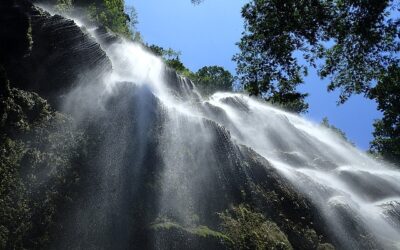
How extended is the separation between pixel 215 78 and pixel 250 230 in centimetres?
6385

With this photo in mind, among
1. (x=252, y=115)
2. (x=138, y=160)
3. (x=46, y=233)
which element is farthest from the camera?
(x=252, y=115)

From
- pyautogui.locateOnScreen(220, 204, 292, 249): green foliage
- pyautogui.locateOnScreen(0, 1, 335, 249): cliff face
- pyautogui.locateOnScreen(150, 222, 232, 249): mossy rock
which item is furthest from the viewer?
pyautogui.locateOnScreen(220, 204, 292, 249): green foliage

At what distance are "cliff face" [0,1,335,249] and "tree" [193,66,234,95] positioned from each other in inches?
2089

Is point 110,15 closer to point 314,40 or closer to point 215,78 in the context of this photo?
point 215,78

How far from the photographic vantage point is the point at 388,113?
126ft

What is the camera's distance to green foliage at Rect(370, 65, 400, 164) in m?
15.1

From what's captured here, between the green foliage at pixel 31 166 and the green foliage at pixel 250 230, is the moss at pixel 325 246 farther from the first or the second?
the green foliage at pixel 31 166

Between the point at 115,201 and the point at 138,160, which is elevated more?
the point at 138,160

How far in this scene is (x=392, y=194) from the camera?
2959 cm

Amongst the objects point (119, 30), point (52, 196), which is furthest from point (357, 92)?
point (119, 30)

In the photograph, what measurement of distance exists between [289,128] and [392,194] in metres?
15.9

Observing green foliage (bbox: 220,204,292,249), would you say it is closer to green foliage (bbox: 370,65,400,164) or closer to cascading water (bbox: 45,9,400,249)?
cascading water (bbox: 45,9,400,249)

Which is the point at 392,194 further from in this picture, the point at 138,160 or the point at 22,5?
the point at 22,5

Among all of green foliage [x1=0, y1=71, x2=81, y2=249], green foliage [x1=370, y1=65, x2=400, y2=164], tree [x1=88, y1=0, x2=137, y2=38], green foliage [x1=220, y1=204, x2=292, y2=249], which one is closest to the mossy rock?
green foliage [x1=220, y1=204, x2=292, y2=249]
